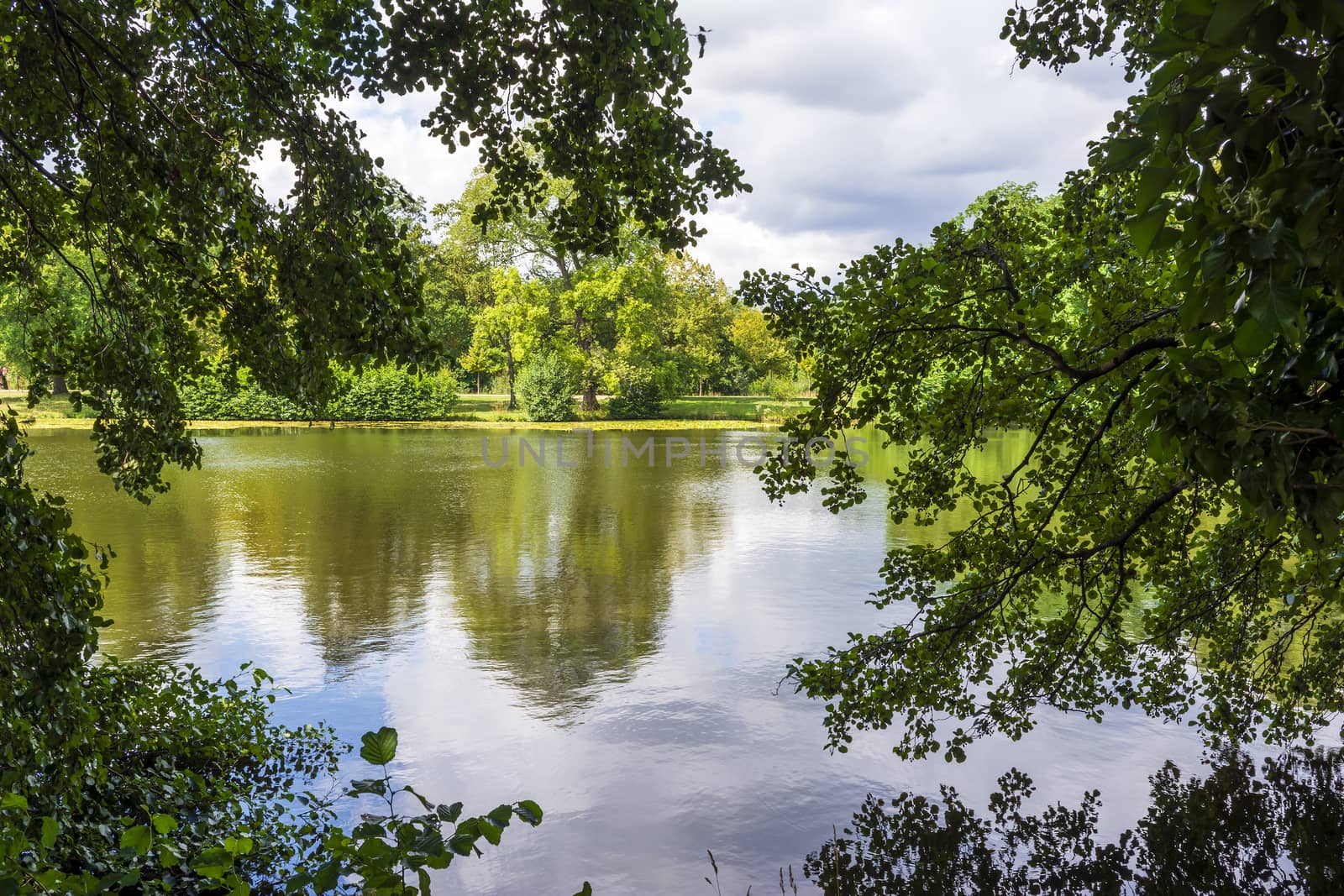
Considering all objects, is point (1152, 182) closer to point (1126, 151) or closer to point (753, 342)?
point (1126, 151)

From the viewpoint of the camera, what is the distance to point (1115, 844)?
6188 millimetres

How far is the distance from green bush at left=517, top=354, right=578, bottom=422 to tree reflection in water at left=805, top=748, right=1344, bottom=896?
114 feet

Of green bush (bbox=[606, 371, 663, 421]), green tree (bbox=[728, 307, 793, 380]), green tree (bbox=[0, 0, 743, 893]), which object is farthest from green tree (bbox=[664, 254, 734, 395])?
green tree (bbox=[0, 0, 743, 893])

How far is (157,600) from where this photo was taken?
37.8ft

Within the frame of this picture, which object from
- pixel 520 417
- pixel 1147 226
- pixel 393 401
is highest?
pixel 1147 226

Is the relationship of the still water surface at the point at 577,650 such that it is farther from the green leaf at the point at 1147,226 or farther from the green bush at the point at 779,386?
the green bush at the point at 779,386

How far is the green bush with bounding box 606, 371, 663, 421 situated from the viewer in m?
44.1

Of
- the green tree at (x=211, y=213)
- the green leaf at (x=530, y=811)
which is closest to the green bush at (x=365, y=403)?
the green tree at (x=211, y=213)

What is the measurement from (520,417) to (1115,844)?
37597 millimetres

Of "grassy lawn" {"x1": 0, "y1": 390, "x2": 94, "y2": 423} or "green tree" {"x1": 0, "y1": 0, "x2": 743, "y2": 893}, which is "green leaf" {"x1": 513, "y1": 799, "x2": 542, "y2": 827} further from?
"grassy lawn" {"x1": 0, "y1": 390, "x2": 94, "y2": 423}

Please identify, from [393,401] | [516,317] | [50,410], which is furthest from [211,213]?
[50,410]

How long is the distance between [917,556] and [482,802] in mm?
3715

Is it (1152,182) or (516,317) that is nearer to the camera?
(1152,182)

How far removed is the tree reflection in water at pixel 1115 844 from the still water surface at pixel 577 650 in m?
0.23
